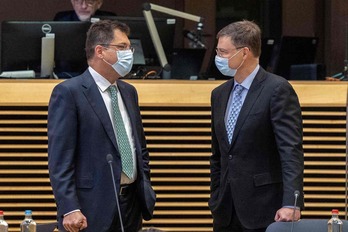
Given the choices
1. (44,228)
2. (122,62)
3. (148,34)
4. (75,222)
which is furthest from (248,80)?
(148,34)

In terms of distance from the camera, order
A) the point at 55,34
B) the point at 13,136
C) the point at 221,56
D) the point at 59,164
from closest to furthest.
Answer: the point at 59,164
the point at 221,56
the point at 13,136
the point at 55,34

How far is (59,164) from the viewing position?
17.9ft

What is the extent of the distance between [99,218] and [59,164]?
0.38 metres

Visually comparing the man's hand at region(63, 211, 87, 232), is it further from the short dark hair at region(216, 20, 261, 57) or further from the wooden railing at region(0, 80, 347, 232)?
the wooden railing at region(0, 80, 347, 232)

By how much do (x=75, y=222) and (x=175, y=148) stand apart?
2.21 metres

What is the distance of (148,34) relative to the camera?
869cm

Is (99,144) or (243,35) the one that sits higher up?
(243,35)

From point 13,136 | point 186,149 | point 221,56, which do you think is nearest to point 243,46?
point 221,56

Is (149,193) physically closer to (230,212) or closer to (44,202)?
(230,212)

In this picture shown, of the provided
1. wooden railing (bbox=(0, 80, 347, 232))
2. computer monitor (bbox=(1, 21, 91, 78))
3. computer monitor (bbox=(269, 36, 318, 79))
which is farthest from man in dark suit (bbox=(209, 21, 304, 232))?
computer monitor (bbox=(269, 36, 318, 79))

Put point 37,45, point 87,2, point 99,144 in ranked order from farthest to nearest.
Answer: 1. point 87,2
2. point 37,45
3. point 99,144

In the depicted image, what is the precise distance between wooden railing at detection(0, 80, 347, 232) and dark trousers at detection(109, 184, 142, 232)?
1701mm

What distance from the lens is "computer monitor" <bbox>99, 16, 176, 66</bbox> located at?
8672 mm

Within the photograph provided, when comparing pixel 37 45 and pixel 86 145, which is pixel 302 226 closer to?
pixel 86 145
